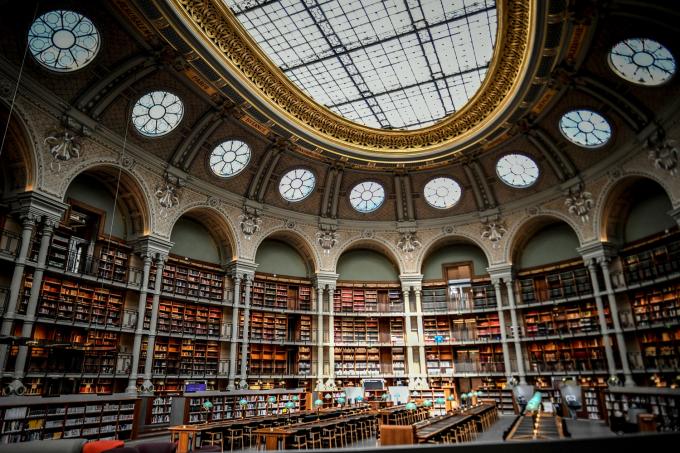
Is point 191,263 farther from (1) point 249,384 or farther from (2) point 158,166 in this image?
(1) point 249,384

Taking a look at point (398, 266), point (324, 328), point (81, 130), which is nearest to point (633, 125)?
point (398, 266)

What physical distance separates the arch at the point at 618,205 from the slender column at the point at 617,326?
124cm

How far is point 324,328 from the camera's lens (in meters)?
20.2

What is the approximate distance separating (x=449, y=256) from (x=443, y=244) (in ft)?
2.26

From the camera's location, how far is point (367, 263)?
22422 mm

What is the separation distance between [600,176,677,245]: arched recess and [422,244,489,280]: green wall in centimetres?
588

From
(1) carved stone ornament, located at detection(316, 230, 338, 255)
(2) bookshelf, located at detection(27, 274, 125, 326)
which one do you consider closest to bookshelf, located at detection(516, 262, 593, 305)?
(1) carved stone ornament, located at detection(316, 230, 338, 255)

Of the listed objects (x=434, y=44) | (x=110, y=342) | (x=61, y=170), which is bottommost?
(x=110, y=342)

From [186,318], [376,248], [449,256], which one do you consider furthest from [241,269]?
[449,256]

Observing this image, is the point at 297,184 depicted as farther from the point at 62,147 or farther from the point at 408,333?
the point at 62,147

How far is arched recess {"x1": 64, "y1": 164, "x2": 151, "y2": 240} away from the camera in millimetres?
14789

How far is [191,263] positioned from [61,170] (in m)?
6.19

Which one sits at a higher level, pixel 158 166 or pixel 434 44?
pixel 434 44

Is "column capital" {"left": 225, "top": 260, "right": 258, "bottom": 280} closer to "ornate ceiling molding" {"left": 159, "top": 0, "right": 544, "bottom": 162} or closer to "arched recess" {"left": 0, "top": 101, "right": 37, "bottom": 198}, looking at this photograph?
"ornate ceiling molding" {"left": 159, "top": 0, "right": 544, "bottom": 162}
